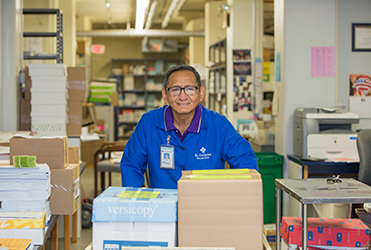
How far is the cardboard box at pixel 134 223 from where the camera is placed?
1269 mm

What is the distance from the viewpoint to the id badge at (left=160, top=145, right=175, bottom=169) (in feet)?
6.91

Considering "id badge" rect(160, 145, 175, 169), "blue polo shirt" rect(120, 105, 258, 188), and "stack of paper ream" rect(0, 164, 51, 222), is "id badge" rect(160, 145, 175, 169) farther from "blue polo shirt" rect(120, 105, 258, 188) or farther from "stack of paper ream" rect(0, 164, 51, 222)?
"stack of paper ream" rect(0, 164, 51, 222)

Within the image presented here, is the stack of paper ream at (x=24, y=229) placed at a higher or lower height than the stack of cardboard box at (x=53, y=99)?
lower

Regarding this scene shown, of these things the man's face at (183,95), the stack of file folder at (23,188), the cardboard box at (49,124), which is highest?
the man's face at (183,95)

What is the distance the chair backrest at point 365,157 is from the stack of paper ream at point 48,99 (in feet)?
9.09

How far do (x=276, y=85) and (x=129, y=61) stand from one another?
9288 millimetres

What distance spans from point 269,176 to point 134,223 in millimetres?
3119

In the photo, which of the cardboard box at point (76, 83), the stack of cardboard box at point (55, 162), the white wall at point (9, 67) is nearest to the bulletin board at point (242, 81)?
the cardboard box at point (76, 83)

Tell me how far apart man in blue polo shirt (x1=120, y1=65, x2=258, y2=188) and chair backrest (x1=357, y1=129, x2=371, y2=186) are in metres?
1.59

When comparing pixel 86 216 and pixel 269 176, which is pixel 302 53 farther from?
pixel 86 216

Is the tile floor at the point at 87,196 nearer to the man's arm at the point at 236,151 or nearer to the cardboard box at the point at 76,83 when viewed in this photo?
the man's arm at the point at 236,151

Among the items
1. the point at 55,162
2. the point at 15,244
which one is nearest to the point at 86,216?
the point at 55,162

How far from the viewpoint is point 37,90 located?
12.9 ft

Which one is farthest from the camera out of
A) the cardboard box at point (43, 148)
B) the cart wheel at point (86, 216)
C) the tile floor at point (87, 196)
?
the cart wheel at point (86, 216)
